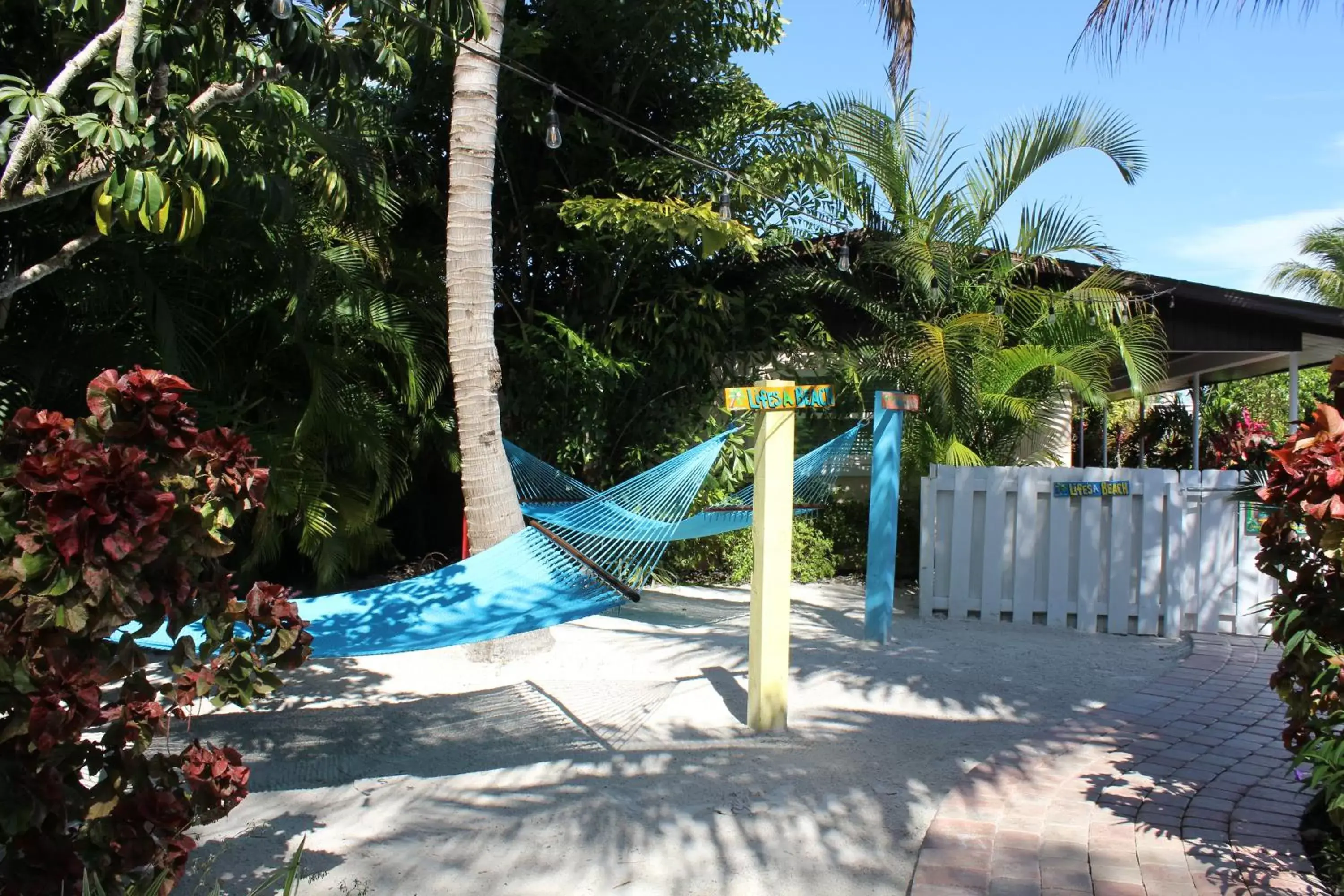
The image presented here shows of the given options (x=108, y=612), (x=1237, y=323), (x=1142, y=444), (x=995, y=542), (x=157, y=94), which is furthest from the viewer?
(x=1142, y=444)

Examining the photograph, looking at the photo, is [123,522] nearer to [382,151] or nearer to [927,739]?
[927,739]

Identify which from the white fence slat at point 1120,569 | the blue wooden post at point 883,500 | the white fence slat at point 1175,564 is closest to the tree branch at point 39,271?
the blue wooden post at point 883,500

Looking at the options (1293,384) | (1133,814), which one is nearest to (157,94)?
(1133,814)

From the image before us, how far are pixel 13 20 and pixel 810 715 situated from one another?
4571 mm

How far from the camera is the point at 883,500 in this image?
6.18 meters

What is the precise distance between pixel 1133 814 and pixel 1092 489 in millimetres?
3659

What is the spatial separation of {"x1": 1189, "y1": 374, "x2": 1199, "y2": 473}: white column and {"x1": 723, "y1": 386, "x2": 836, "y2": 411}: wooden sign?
268 inches

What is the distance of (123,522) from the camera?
1.93 m

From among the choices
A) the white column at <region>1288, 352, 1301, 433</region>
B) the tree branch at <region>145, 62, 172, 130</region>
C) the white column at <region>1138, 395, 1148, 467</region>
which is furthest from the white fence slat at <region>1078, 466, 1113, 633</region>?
the tree branch at <region>145, 62, 172, 130</region>

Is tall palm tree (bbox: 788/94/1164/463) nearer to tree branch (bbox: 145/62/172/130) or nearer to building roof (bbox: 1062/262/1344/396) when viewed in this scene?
building roof (bbox: 1062/262/1344/396)

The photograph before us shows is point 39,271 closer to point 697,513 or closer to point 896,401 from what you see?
point 697,513

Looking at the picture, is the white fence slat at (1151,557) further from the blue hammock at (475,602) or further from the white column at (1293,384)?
the blue hammock at (475,602)

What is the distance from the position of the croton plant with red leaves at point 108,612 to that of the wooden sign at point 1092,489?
553 cm

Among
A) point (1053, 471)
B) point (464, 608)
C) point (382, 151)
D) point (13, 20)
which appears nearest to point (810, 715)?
point (464, 608)
